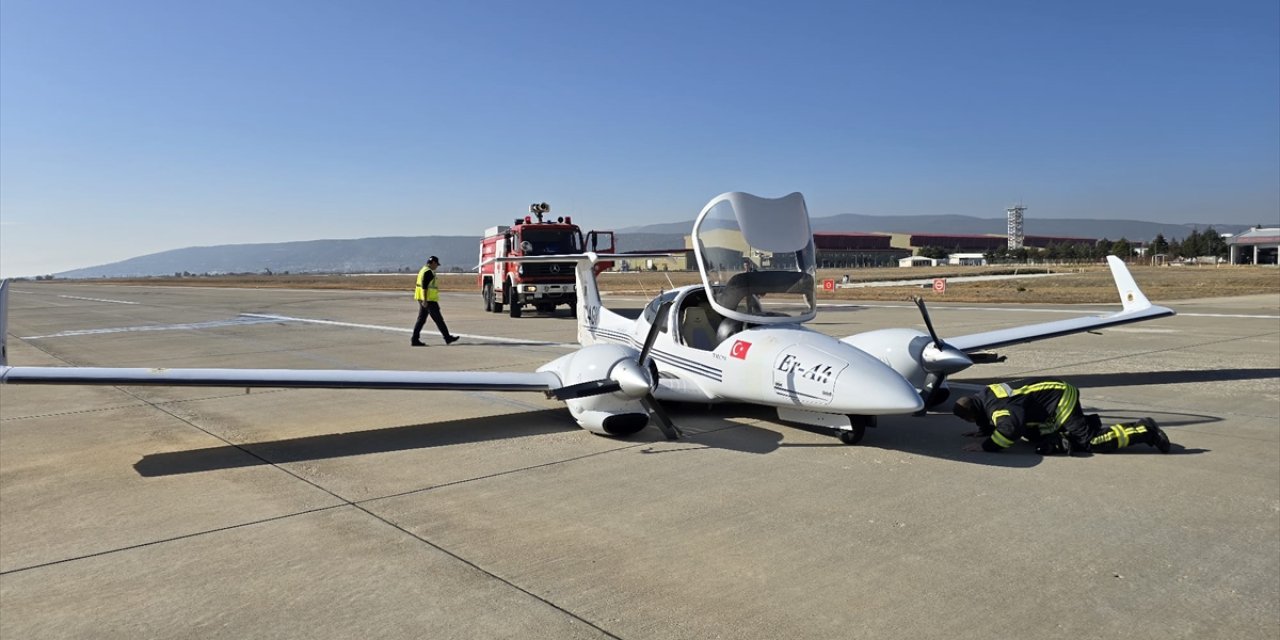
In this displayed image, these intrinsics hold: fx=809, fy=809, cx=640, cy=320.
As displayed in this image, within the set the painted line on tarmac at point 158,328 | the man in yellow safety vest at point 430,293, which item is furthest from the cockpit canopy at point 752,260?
the painted line on tarmac at point 158,328

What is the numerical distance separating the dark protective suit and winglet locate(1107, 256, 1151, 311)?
20.7 feet

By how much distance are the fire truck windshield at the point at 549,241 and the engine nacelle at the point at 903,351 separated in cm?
1925

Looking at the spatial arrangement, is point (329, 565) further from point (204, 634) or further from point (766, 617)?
point (766, 617)

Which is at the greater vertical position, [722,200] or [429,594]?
[722,200]

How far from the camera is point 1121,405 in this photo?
1084 centimetres

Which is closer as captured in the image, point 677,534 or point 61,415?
point 677,534

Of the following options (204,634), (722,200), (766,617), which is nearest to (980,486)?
(766,617)

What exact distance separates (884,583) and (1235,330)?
65.9 feet

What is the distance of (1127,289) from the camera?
1363 centimetres

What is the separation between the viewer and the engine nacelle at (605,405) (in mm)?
8773

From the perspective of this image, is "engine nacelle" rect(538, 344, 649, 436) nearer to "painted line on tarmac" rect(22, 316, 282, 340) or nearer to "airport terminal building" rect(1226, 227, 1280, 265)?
"painted line on tarmac" rect(22, 316, 282, 340)

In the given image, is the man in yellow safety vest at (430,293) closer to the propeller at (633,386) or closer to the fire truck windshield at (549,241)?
the fire truck windshield at (549,241)

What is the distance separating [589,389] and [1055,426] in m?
→ 4.67

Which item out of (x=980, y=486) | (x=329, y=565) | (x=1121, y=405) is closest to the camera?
(x=329, y=565)
